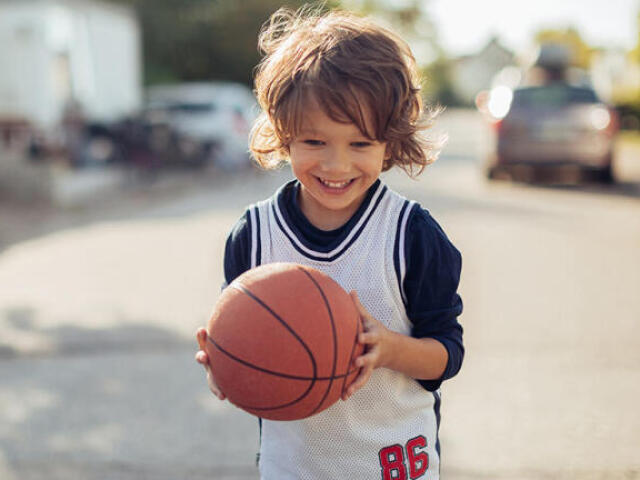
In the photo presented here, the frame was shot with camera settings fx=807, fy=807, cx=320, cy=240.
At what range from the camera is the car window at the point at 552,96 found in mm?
12633

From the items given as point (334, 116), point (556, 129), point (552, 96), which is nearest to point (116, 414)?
point (334, 116)

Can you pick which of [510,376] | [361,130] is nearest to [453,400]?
[510,376]

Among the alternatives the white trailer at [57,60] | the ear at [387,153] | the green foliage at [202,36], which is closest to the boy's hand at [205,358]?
the ear at [387,153]

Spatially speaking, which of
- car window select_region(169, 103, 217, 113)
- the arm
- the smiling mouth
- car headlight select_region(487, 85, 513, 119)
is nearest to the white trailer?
car window select_region(169, 103, 217, 113)

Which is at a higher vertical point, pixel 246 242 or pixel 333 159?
pixel 333 159

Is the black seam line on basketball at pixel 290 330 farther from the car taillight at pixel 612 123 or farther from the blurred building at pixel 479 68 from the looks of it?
the blurred building at pixel 479 68

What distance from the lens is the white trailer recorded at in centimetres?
1780

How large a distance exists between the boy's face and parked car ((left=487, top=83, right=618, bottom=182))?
10992 mm

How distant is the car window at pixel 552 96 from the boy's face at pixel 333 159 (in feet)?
36.7

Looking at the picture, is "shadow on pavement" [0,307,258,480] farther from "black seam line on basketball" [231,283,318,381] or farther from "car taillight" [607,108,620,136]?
"car taillight" [607,108,620,136]

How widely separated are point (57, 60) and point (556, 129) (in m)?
11.7

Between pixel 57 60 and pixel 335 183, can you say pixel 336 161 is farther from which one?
pixel 57 60

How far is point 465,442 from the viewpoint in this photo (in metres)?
3.85

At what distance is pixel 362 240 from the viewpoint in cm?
205
